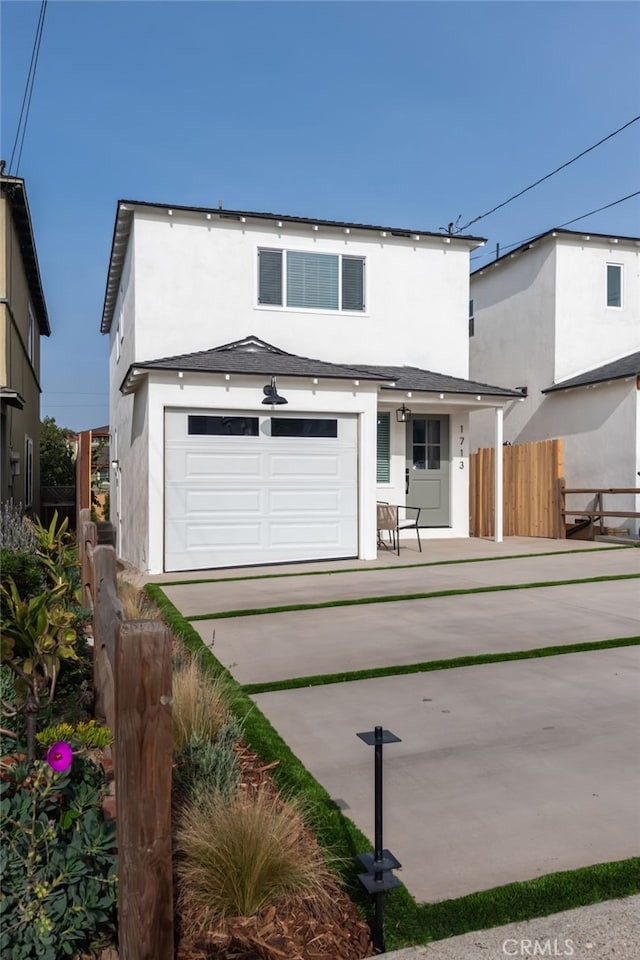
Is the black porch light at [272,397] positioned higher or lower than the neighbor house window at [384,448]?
higher

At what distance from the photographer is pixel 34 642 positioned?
12.6 feet

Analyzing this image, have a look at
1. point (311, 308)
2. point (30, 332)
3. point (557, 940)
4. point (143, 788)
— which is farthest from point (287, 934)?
point (30, 332)

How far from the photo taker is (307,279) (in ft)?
47.2

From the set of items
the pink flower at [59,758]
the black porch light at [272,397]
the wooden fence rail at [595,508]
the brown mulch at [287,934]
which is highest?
the black porch light at [272,397]

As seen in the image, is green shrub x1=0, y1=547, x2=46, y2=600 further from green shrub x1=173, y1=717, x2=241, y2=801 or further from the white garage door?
green shrub x1=173, y1=717, x2=241, y2=801

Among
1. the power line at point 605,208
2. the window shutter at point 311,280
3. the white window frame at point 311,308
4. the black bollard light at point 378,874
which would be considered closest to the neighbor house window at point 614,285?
the power line at point 605,208

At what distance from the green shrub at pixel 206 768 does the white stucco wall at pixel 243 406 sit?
764cm

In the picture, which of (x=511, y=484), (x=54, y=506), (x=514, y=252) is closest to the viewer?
(x=511, y=484)

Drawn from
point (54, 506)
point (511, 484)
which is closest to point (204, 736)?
point (511, 484)

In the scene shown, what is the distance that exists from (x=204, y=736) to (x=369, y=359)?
38.8ft

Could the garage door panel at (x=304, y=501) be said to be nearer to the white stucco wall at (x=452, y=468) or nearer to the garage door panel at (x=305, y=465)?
the garage door panel at (x=305, y=465)

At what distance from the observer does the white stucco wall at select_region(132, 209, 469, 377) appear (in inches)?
533

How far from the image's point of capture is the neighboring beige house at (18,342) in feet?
42.0

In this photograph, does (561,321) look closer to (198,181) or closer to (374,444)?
(374,444)
